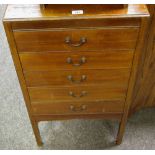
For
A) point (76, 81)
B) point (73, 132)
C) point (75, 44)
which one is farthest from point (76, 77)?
point (73, 132)

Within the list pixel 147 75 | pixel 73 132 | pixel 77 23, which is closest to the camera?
pixel 77 23

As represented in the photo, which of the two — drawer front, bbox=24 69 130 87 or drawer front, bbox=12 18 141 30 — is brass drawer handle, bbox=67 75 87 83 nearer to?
drawer front, bbox=24 69 130 87

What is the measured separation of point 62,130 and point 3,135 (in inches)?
13.4

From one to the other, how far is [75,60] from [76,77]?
0.31 ft

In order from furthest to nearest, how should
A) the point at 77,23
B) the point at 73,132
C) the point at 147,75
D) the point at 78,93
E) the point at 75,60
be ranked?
1. the point at 73,132
2. the point at 147,75
3. the point at 78,93
4. the point at 75,60
5. the point at 77,23

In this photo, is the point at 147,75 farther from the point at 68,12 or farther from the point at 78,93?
the point at 68,12

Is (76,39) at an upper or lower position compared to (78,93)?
upper

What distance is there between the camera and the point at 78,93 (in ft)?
3.38

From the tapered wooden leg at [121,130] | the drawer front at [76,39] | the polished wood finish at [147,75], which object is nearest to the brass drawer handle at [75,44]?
the drawer front at [76,39]

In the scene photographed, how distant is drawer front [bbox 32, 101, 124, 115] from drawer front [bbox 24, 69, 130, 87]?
14cm

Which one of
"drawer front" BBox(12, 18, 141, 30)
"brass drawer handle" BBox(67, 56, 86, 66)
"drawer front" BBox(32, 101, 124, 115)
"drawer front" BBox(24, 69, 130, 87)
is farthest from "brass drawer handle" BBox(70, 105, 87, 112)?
"drawer front" BBox(12, 18, 141, 30)

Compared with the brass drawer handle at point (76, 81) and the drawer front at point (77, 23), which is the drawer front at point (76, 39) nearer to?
the drawer front at point (77, 23)

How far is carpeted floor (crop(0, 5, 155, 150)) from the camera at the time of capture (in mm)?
1375

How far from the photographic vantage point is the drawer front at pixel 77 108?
3.57ft
